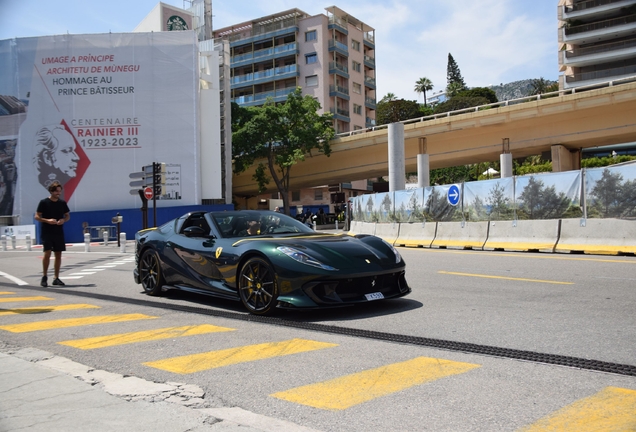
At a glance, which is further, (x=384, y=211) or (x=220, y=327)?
(x=384, y=211)

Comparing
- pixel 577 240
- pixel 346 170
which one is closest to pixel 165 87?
pixel 346 170

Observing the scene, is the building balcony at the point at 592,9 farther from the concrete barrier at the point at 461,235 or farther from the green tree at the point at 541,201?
the green tree at the point at 541,201

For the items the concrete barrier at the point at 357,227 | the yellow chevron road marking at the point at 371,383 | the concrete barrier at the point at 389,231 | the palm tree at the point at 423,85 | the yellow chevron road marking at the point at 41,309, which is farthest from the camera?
the palm tree at the point at 423,85

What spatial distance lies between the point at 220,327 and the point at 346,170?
47336 millimetres

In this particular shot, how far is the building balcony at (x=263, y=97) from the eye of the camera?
7730 cm

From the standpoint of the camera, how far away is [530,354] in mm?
4773

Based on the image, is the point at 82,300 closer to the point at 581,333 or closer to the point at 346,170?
the point at 581,333

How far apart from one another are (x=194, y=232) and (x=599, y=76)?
256ft

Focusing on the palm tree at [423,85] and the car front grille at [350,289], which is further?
the palm tree at [423,85]

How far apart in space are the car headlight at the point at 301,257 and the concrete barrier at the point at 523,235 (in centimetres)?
1048

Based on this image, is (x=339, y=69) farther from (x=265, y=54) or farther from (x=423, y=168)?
(x=423, y=168)

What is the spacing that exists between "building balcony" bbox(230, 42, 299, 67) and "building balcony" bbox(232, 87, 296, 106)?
171 inches

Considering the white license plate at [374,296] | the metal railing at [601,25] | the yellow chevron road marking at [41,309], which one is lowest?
the yellow chevron road marking at [41,309]

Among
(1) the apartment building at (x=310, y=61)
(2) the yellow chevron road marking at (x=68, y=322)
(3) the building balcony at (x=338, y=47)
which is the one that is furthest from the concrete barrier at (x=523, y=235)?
(3) the building balcony at (x=338, y=47)
